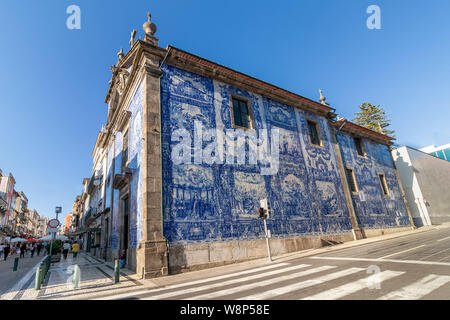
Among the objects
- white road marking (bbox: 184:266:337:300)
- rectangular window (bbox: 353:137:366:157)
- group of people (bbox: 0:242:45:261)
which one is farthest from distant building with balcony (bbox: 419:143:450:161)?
group of people (bbox: 0:242:45:261)

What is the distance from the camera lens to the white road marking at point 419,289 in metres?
3.27

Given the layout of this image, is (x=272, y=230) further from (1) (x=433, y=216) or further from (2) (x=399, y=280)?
(1) (x=433, y=216)

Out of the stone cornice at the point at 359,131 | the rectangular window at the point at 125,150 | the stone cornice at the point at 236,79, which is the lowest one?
the rectangular window at the point at 125,150

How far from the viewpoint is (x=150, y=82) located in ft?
30.7

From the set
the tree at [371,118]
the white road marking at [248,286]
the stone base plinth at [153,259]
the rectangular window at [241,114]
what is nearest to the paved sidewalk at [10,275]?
the stone base plinth at [153,259]

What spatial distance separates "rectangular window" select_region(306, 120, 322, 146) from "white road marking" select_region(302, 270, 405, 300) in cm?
1118

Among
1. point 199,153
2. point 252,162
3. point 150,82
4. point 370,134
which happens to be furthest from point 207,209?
point 370,134

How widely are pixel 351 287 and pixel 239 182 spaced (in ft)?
21.3

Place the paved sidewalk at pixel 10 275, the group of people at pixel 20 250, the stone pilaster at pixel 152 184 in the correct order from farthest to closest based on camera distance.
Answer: the group of people at pixel 20 250 → the stone pilaster at pixel 152 184 → the paved sidewalk at pixel 10 275

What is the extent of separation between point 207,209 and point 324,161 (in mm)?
9422

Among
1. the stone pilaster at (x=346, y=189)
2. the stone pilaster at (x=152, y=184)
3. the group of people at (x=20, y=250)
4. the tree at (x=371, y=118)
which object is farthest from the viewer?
the tree at (x=371, y=118)

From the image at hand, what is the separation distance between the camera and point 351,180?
1641cm

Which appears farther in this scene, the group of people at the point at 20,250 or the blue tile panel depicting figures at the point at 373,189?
the group of people at the point at 20,250

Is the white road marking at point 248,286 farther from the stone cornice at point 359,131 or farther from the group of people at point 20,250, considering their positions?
the group of people at point 20,250
